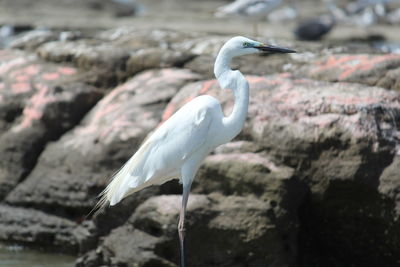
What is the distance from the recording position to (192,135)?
6.75 m

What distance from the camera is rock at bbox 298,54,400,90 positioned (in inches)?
332

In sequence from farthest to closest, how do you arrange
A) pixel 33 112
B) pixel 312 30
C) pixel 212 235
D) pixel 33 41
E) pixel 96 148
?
1. pixel 312 30
2. pixel 33 41
3. pixel 33 112
4. pixel 96 148
5. pixel 212 235

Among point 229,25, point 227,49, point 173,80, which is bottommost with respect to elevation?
point 229,25

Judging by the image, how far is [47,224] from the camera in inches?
364

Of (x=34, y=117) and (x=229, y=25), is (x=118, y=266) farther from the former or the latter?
(x=229, y=25)

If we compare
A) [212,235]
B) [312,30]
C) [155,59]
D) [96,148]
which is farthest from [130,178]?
[312,30]

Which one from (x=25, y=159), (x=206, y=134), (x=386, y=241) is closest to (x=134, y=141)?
(x=25, y=159)

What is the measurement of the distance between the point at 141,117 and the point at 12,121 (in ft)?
6.42

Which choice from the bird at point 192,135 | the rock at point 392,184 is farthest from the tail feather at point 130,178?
the rock at point 392,184

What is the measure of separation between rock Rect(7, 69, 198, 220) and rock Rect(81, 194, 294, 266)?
1.26 meters

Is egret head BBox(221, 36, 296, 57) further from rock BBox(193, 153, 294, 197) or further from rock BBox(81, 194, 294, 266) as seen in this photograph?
rock BBox(81, 194, 294, 266)

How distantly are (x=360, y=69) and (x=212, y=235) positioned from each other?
2.40 m

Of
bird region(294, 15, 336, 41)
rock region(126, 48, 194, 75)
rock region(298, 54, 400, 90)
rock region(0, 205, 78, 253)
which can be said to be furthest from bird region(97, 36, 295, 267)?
bird region(294, 15, 336, 41)

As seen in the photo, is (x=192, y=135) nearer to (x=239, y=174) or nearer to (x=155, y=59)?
(x=239, y=174)
